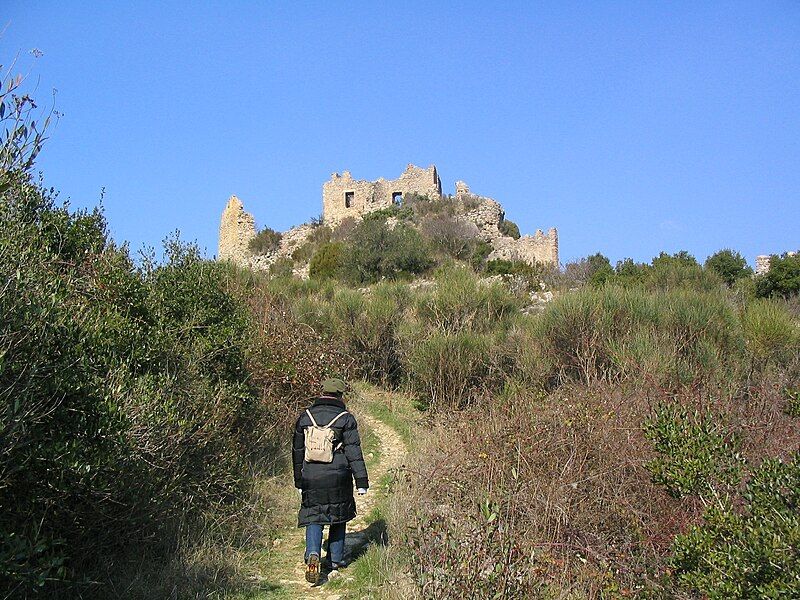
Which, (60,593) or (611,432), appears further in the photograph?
(611,432)

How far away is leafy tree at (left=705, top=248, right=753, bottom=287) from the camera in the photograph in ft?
75.8

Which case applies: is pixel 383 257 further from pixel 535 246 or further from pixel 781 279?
pixel 781 279

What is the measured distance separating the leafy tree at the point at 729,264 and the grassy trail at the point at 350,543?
53.1 feet

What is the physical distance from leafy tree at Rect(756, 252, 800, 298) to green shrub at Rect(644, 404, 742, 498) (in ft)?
51.5

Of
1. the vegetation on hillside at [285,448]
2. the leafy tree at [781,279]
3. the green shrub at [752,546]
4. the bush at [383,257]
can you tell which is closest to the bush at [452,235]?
the bush at [383,257]

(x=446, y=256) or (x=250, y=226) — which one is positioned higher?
(x=250, y=226)

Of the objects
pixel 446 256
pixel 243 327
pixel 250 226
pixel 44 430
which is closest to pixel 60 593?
pixel 44 430

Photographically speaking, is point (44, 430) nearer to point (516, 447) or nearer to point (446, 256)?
point (516, 447)

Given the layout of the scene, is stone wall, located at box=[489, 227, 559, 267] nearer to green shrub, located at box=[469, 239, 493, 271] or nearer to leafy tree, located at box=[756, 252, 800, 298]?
green shrub, located at box=[469, 239, 493, 271]

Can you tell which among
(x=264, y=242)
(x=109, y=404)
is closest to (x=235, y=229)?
(x=264, y=242)

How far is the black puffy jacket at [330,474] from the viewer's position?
6.04 metres

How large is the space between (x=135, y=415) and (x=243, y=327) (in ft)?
11.9

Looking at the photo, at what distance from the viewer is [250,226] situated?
124ft

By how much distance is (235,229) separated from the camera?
125 ft
